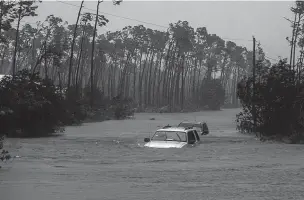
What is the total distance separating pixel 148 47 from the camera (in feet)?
359

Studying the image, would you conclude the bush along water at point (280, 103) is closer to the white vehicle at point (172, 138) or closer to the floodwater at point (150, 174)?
the floodwater at point (150, 174)

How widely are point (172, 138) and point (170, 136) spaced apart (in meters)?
0.24

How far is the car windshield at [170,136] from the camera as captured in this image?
23359 millimetres

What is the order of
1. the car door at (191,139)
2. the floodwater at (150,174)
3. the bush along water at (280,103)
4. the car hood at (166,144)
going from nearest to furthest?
the floodwater at (150,174)
the car hood at (166,144)
the car door at (191,139)
the bush along water at (280,103)

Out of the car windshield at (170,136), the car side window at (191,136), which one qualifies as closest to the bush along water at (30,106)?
the car windshield at (170,136)

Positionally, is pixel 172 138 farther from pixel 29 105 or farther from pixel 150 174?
pixel 29 105

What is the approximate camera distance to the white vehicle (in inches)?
888

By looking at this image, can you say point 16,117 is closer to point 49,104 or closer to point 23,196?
point 49,104

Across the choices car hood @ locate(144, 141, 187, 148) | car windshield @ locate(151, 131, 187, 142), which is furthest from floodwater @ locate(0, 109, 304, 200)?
car windshield @ locate(151, 131, 187, 142)

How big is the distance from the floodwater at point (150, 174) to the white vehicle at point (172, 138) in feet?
0.99

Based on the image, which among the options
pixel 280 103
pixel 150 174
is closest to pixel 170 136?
pixel 150 174

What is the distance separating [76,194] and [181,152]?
931 cm

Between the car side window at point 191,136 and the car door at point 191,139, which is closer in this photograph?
the car door at point 191,139

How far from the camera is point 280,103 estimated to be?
3519cm
